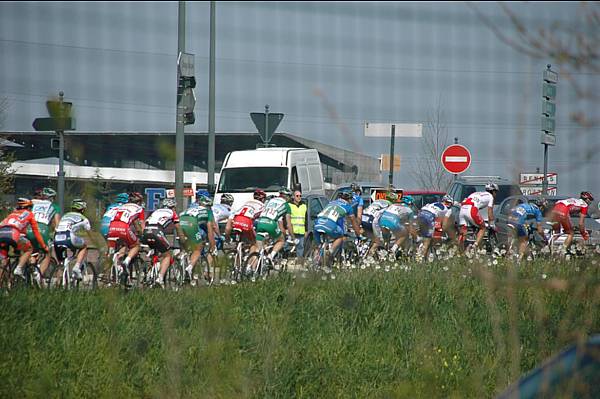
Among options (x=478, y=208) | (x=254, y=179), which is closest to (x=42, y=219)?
(x=478, y=208)

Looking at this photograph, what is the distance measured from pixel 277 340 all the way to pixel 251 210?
11316mm

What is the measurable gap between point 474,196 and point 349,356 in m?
12.9

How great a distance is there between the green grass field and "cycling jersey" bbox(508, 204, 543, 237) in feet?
0.70

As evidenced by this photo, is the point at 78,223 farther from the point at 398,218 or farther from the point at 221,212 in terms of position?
the point at 221,212

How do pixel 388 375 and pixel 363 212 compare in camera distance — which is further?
pixel 363 212

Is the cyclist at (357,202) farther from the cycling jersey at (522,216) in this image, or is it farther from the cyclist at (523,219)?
the cycling jersey at (522,216)

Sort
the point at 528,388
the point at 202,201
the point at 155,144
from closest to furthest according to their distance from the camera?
the point at 155,144 < the point at 528,388 < the point at 202,201

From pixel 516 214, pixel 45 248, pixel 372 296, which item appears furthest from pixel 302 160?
pixel 516 214

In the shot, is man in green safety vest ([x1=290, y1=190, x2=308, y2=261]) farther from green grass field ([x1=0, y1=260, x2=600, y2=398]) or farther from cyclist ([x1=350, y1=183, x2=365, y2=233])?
green grass field ([x1=0, y1=260, x2=600, y2=398])

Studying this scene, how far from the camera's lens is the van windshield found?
86.6ft

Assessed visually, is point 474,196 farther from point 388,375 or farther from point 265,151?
point 388,375

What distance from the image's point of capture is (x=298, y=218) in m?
21.0

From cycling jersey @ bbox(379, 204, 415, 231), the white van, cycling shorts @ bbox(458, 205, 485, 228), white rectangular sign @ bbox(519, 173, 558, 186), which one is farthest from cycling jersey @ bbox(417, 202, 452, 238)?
the white van

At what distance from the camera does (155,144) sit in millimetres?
3461
